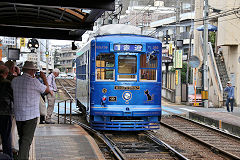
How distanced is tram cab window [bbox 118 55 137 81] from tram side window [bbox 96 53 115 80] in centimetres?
28

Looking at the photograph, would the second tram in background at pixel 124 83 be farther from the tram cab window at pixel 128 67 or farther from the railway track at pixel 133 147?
the railway track at pixel 133 147

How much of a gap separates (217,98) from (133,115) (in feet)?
46.0

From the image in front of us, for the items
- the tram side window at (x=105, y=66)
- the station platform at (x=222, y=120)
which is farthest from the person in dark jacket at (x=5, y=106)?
the station platform at (x=222, y=120)

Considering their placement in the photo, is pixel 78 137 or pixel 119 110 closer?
pixel 78 137

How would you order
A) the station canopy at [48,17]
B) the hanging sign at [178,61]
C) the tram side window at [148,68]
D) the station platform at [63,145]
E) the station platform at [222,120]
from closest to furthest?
the station platform at [63,145] < the station canopy at [48,17] < the tram side window at [148,68] < the station platform at [222,120] < the hanging sign at [178,61]

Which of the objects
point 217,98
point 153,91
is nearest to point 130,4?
point 217,98

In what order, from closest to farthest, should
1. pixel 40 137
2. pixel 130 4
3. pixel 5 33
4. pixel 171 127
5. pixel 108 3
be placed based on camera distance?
pixel 108 3
pixel 40 137
pixel 5 33
pixel 171 127
pixel 130 4

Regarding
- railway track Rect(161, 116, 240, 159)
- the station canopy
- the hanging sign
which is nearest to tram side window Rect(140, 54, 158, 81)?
the station canopy

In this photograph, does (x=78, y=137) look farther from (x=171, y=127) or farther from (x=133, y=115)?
(x=171, y=127)

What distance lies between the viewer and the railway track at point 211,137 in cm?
1059

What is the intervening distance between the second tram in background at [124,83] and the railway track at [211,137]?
1.84 metres

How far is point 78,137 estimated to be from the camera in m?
10.5

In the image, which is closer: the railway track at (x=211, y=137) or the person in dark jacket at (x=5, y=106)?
the person in dark jacket at (x=5, y=106)

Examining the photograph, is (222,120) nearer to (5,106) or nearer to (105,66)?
(105,66)
